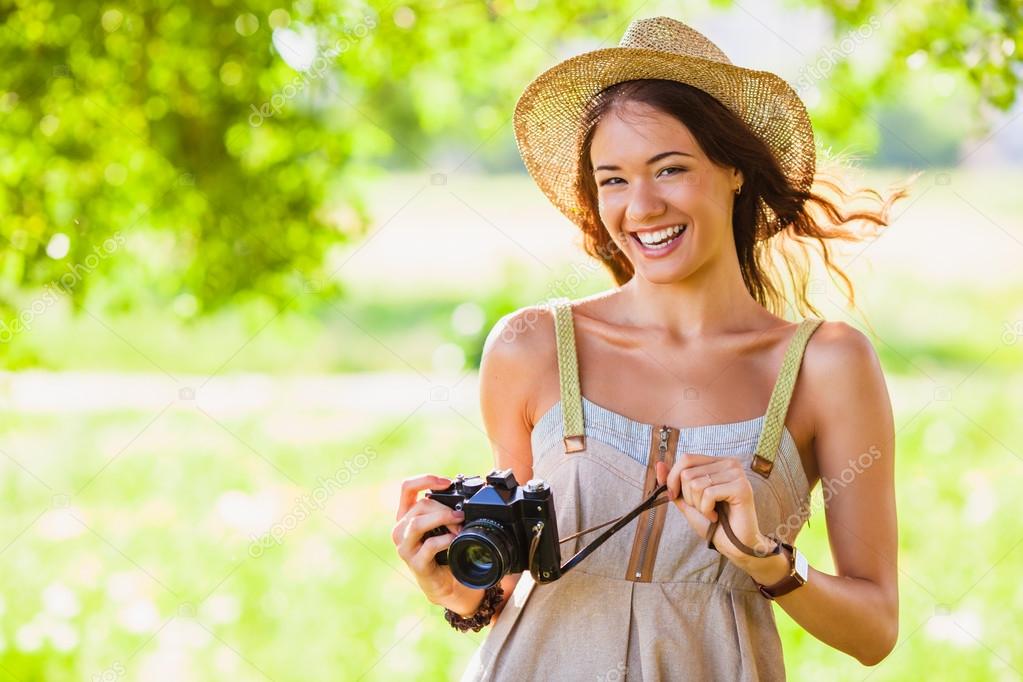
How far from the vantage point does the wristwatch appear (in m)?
1.77

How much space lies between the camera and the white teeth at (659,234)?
197cm

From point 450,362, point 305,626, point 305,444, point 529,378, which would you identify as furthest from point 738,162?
point 450,362

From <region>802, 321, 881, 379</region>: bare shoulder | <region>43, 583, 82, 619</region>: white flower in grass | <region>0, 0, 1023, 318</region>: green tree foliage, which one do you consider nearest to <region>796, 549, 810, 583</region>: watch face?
<region>802, 321, 881, 379</region>: bare shoulder

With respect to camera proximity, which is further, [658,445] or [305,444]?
[305,444]

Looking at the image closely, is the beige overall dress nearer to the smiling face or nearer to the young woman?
the young woman

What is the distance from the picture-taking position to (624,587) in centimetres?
187

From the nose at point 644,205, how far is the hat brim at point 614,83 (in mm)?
240

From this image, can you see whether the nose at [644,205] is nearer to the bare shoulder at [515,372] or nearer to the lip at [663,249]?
the lip at [663,249]

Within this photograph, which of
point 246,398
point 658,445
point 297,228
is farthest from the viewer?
point 246,398

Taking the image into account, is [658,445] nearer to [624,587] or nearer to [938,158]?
[624,587]

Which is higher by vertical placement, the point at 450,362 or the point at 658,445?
the point at 658,445

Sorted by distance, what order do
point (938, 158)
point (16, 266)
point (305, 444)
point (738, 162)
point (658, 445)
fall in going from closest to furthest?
1. point (658, 445)
2. point (738, 162)
3. point (16, 266)
4. point (305, 444)
5. point (938, 158)

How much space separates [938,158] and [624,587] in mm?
18820

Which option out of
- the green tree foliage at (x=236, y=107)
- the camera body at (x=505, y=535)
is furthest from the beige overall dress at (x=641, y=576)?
the green tree foliage at (x=236, y=107)
